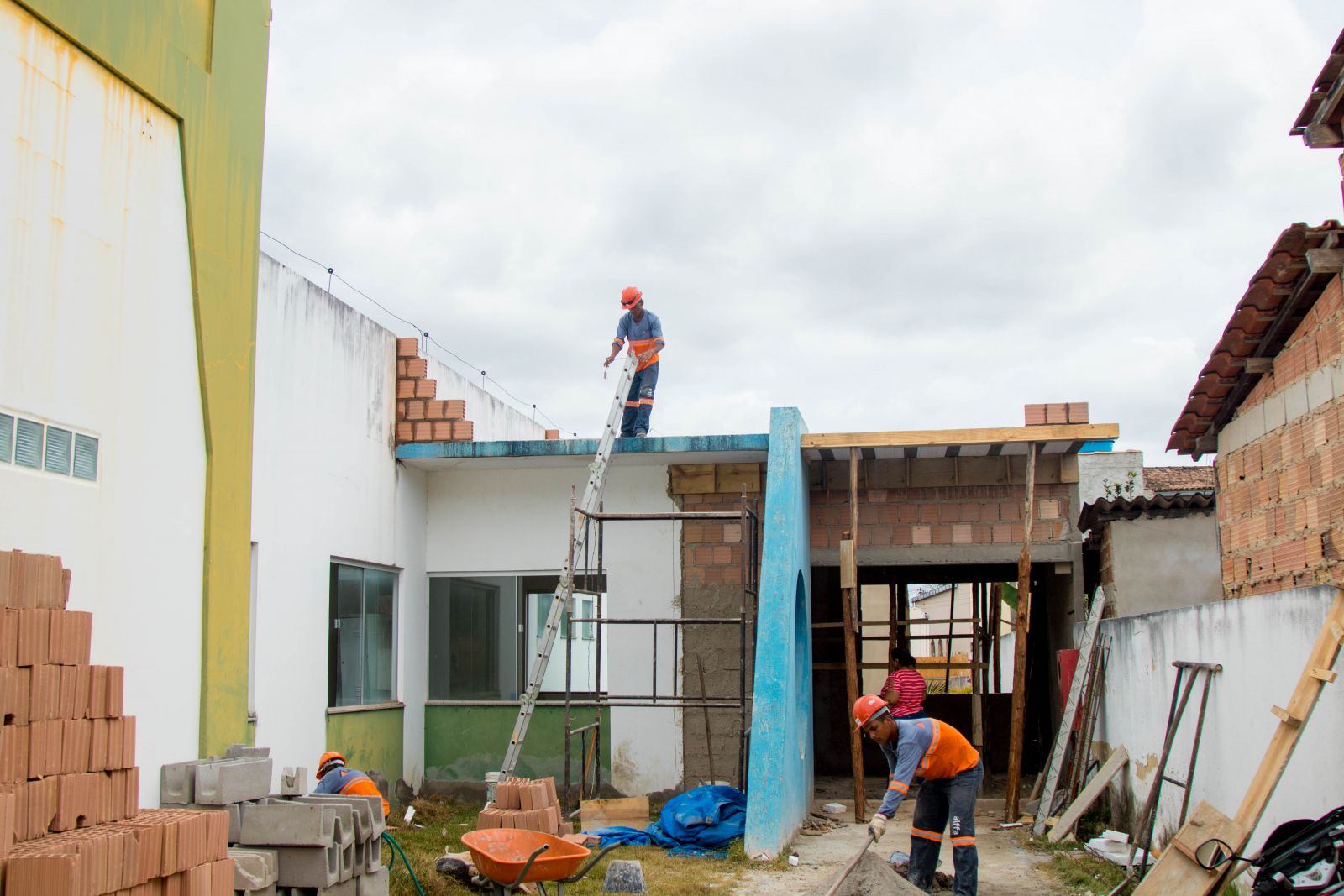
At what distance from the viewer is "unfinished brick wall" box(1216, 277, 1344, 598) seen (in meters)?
7.22

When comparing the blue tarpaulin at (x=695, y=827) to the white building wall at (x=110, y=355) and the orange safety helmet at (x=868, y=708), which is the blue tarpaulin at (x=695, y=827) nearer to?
the orange safety helmet at (x=868, y=708)

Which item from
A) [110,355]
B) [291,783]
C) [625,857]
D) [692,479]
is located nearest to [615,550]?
[692,479]

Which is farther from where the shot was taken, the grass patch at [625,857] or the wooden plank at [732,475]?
the wooden plank at [732,475]

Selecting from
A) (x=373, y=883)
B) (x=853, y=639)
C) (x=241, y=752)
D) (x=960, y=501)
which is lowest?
(x=373, y=883)

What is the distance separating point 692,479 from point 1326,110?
7.47 m

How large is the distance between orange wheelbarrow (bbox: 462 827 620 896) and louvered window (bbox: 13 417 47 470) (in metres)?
3.13

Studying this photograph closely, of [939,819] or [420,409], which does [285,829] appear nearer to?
[939,819]

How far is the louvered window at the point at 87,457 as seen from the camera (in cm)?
694

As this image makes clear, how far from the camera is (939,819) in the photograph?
332 inches

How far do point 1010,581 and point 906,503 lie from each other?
194 inches

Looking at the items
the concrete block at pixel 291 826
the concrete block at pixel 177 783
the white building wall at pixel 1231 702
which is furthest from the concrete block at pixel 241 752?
the white building wall at pixel 1231 702

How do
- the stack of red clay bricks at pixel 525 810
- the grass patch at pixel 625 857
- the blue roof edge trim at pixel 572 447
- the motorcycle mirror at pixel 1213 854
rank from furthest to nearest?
the blue roof edge trim at pixel 572 447 < the stack of red clay bricks at pixel 525 810 < the grass patch at pixel 625 857 < the motorcycle mirror at pixel 1213 854

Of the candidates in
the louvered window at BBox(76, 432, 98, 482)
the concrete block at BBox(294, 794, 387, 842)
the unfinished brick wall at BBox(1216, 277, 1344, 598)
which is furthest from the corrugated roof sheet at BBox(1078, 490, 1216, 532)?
the louvered window at BBox(76, 432, 98, 482)

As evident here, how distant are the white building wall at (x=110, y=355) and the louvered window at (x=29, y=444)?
0.19 ft
